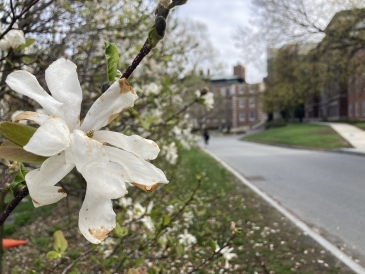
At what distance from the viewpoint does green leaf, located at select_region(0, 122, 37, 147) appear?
55 cm

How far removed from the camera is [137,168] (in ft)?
1.97

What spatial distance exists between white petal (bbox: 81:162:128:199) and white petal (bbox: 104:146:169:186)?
4 centimetres

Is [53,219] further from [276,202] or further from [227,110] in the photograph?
[227,110]

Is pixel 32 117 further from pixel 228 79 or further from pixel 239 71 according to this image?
pixel 239 71

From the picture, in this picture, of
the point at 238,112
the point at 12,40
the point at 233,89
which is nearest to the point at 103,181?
the point at 12,40

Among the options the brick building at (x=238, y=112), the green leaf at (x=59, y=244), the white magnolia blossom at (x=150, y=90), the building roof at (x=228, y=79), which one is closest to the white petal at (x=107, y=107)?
the green leaf at (x=59, y=244)

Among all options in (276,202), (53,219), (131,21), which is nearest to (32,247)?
(53,219)

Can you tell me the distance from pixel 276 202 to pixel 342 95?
36.6 meters

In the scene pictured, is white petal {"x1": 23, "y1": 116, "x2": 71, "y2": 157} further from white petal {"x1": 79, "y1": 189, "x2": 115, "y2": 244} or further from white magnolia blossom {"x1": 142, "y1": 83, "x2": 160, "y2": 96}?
white magnolia blossom {"x1": 142, "y1": 83, "x2": 160, "y2": 96}

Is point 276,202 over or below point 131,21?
below

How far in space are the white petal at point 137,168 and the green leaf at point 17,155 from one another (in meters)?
0.11

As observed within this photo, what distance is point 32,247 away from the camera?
5.20 metres

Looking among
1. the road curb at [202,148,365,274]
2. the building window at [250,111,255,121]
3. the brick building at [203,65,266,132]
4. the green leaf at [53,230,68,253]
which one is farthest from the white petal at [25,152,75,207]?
the building window at [250,111,255,121]

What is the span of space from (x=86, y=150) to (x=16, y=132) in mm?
118
